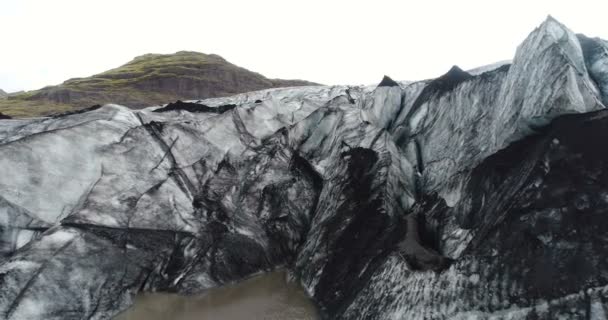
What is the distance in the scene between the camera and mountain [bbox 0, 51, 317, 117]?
1752 inches

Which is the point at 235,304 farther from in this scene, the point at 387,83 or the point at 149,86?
the point at 149,86

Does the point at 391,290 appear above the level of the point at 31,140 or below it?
below

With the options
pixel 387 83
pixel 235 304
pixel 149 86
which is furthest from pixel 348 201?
pixel 149 86

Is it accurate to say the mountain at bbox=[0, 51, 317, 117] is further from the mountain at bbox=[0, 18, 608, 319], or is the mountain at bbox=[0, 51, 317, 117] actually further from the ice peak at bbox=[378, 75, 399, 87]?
the mountain at bbox=[0, 18, 608, 319]

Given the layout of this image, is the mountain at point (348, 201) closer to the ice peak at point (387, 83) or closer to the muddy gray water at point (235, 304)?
the muddy gray water at point (235, 304)

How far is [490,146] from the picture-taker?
9633mm

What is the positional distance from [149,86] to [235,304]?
47.4 m

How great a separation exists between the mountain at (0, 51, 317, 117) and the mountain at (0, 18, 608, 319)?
107 feet

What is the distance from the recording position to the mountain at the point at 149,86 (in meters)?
44.5

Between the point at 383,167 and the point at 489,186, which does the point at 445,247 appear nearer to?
the point at 489,186

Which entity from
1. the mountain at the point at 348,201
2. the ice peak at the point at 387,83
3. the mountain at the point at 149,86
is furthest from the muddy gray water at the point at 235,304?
the mountain at the point at 149,86

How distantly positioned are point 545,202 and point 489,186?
1950 millimetres

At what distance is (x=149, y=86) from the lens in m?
50.9

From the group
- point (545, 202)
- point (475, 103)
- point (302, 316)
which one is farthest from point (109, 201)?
point (475, 103)
